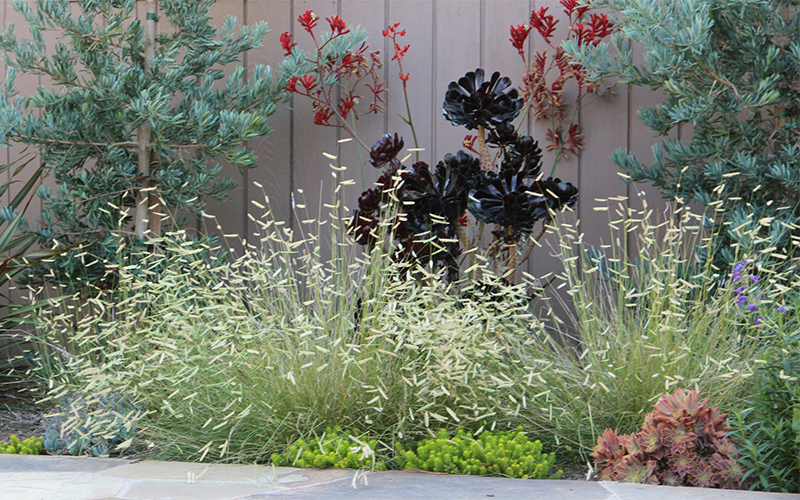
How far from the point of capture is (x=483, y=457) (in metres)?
1.94

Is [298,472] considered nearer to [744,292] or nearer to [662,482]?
[662,482]

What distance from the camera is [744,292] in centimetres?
224

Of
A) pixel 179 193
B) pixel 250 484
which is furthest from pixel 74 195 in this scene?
pixel 250 484

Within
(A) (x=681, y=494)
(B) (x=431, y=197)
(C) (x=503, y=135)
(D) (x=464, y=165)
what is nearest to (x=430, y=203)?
(B) (x=431, y=197)

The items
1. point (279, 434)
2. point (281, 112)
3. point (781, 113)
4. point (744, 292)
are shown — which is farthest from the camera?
point (281, 112)

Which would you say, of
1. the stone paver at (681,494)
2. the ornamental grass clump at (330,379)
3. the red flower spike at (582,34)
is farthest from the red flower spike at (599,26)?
the stone paver at (681,494)

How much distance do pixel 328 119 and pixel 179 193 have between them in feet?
2.68

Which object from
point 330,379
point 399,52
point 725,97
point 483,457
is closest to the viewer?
point 483,457

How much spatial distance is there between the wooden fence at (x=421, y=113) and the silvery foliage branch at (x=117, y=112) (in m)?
0.35

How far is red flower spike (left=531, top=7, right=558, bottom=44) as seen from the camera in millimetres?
3201

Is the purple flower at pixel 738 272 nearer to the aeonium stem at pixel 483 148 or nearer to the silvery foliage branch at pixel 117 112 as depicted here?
the aeonium stem at pixel 483 148

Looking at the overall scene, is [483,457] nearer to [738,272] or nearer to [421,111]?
[738,272]

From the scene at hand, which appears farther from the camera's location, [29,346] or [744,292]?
[29,346]

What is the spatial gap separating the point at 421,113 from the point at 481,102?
2.53 ft
